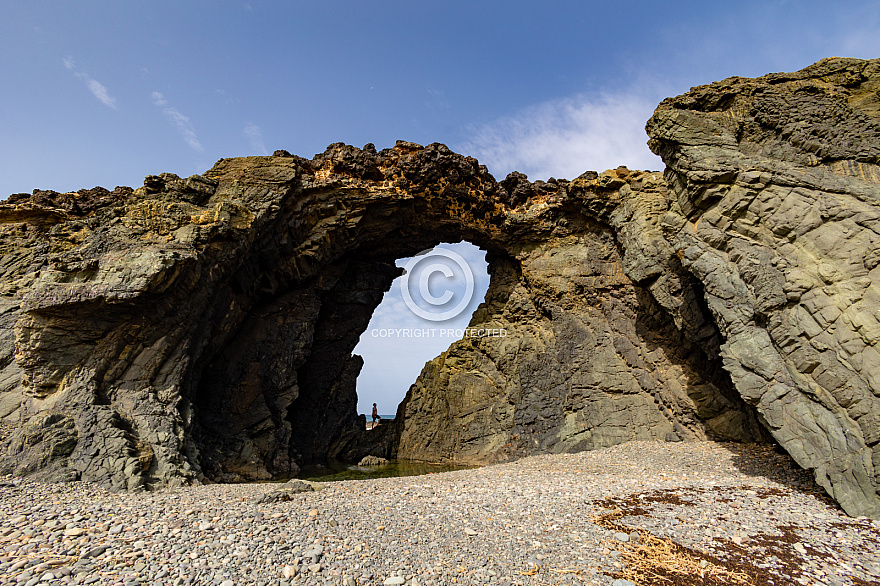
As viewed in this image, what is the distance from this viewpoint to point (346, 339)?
27.0 m

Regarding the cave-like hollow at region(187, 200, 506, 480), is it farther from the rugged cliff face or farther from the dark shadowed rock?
the dark shadowed rock

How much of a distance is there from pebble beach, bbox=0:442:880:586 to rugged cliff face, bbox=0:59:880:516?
1961 millimetres

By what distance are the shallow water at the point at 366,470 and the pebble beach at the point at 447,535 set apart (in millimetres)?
7620

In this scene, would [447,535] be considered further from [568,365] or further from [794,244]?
[568,365]

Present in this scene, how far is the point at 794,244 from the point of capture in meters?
11.5

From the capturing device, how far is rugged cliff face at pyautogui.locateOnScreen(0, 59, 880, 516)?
11.2 meters

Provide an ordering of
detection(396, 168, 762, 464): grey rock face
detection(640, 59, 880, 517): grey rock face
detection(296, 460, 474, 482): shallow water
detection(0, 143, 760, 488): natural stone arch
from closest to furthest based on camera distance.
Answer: detection(640, 59, 880, 517): grey rock face
detection(0, 143, 760, 488): natural stone arch
detection(396, 168, 762, 464): grey rock face
detection(296, 460, 474, 482): shallow water

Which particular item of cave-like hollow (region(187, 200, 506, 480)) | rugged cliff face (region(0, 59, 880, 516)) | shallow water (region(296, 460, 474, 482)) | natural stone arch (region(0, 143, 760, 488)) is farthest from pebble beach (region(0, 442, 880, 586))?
cave-like hollow (region(187, 200, 506, 480))

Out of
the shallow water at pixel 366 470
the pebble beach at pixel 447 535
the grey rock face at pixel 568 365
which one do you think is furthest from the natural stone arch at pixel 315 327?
the pebble beach at pixel 447 535

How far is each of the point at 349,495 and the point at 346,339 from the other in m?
16.8

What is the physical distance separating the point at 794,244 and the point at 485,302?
1651cm

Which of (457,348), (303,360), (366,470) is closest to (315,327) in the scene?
(303,360)

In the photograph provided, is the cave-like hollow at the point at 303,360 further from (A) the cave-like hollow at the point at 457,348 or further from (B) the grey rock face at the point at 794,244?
(B) the grey rock face at the point at 794,244

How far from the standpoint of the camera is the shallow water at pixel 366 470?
18789 mm
